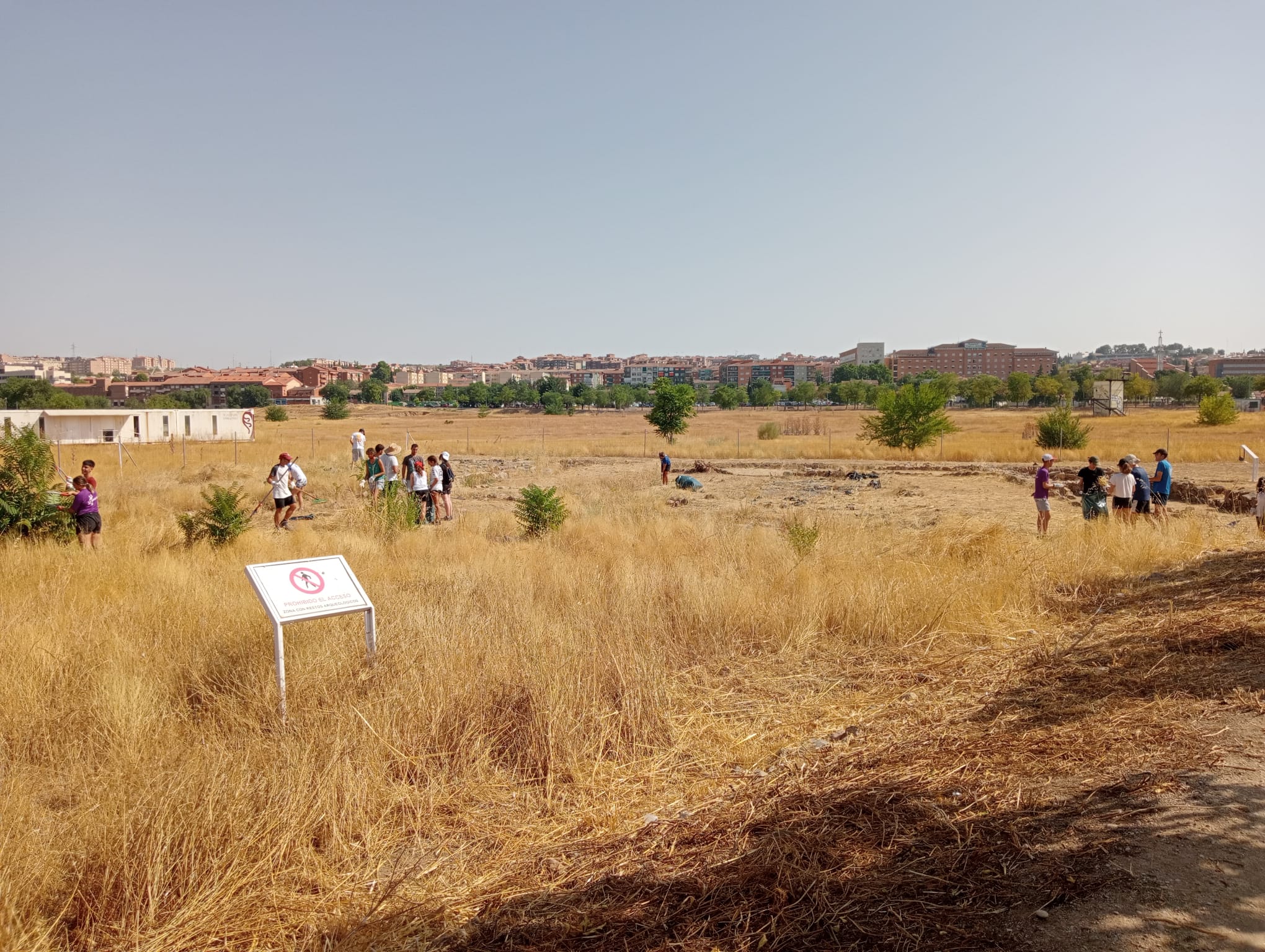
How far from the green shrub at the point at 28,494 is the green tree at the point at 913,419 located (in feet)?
119

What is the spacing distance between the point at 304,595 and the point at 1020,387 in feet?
422

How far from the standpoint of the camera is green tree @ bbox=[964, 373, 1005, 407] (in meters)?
124

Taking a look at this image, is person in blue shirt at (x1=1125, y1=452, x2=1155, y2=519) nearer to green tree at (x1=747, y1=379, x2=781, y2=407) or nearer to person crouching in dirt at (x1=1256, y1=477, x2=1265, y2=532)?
person crouching in dirt at (x1=1256, y1=477, x2=1265, y2=532)

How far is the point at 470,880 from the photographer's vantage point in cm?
412

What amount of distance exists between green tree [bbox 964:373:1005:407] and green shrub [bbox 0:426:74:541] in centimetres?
12473

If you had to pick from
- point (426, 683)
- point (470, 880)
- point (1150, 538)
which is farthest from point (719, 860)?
point (1150, 538)

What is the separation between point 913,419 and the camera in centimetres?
4250

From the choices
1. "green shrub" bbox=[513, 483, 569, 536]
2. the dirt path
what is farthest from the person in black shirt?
the dirt path

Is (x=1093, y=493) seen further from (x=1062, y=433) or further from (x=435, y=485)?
(x=1062, y=433)

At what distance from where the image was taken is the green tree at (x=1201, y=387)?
308ft

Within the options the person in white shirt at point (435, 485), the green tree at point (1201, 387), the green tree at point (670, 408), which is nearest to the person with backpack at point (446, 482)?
the person in white shirt at point (435, 485)

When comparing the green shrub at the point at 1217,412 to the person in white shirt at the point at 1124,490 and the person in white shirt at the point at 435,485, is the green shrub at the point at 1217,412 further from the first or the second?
the person in white shirt at the point at 435,485

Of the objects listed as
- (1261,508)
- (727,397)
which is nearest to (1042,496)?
(1261,508)

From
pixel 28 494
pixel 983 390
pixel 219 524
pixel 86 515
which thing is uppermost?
pixel 983 390
